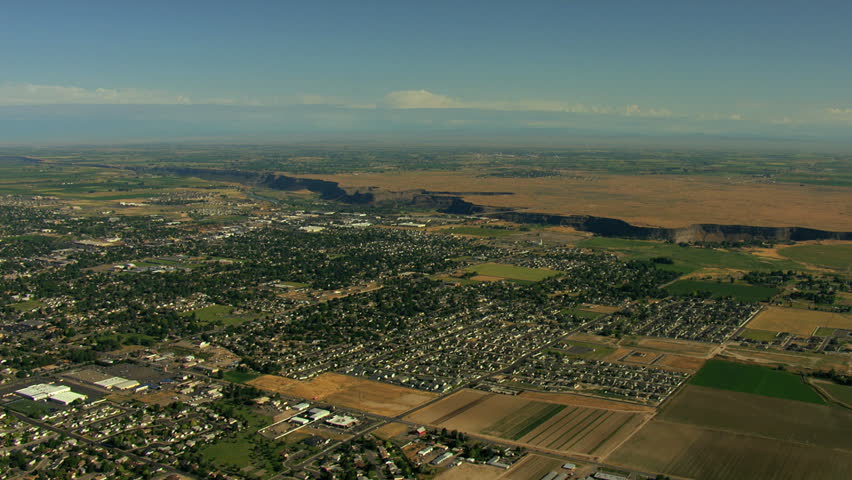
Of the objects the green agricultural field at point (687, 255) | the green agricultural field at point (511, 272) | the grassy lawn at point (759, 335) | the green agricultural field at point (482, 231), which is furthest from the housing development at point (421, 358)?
the green agricultural field at point (482, 231)

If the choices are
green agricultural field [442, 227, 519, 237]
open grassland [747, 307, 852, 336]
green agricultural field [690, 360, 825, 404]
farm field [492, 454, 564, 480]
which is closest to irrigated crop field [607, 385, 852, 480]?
green agricultural field [690, 360, 825, 404]

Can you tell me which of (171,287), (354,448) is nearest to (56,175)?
(171,287)

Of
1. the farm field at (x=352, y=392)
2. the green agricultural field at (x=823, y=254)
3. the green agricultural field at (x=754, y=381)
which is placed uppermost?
the green agricultural field at (x=823, y=254)

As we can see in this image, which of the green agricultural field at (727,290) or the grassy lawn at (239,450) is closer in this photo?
the grassy lawn at (239,450)

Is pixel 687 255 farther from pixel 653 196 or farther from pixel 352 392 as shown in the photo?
pixel 352 392

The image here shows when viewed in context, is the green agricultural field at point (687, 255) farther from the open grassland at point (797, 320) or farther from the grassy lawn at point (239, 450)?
the grassy lawn at point (239, 450)

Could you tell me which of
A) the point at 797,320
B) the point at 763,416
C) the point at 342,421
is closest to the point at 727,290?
the point at 797,320
